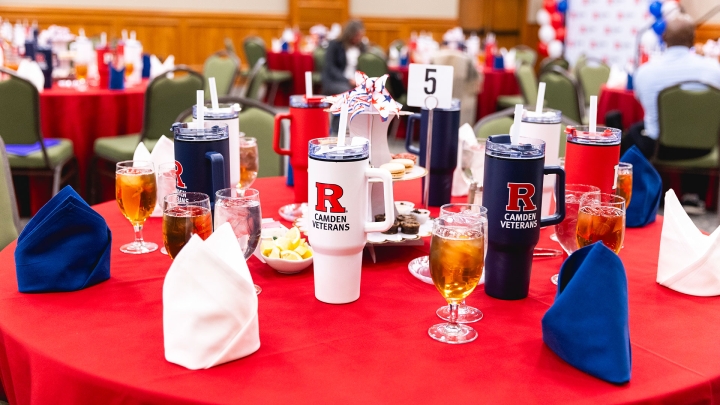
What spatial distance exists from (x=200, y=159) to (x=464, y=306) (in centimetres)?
56

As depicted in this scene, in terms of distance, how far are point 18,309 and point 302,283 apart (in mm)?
466

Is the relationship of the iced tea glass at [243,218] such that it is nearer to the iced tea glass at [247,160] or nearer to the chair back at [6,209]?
the iced tea glass at [247,160]

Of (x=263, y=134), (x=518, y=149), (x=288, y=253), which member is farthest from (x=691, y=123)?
(x=288, y=253)

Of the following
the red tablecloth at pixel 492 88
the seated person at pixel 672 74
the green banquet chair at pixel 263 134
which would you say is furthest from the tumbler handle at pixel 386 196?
the red tablecloth at pixel 492 88

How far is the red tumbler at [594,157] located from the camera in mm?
1385

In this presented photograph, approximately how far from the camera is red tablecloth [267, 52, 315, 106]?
868 cm

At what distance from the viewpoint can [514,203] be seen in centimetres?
113

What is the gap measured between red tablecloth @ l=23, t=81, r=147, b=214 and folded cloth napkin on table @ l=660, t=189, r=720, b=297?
139 inches

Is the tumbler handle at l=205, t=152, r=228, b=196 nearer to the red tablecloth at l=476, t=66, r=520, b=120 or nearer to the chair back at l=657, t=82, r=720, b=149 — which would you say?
the chair back at l=657, t=82, r=720, b=149

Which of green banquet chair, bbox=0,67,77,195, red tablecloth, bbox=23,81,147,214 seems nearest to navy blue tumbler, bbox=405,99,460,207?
green banquet chair, bbox=0,67,77,195

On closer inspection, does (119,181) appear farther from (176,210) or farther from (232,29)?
(232,29)

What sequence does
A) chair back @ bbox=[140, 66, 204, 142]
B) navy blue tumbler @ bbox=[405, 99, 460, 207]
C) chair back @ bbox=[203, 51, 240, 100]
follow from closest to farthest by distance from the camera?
navy blue tumbler @ bbox=[405, 99, 460, 207], chair back @ bbox=[140, 66, 204, 142], chair back @ bbox=[203, 51, 240, 100]

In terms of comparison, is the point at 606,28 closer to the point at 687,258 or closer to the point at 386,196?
the point at 687,258

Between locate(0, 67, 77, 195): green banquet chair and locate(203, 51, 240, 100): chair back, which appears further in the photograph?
locate(203, 51, 240, 100): chair back
